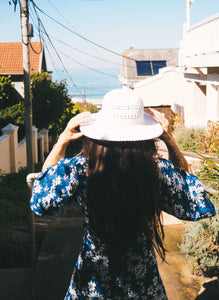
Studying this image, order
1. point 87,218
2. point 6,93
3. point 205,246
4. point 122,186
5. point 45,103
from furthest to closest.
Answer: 1. point 45,103
2. point 6,93
3. point 205,246
4. point 87,218
5. point 122,186

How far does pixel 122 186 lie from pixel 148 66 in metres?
37.2

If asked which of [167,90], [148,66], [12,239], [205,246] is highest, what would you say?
[148,66]

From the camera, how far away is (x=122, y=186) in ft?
4.97

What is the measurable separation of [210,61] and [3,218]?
240 inches

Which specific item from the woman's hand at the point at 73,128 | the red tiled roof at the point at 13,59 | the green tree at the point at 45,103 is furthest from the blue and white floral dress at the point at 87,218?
the red tiled roof at the point at 13,59

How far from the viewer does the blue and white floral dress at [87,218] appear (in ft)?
5.24

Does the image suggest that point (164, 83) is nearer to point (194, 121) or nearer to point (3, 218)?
point (194, 121)

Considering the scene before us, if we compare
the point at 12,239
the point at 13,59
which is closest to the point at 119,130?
the point at 12,239

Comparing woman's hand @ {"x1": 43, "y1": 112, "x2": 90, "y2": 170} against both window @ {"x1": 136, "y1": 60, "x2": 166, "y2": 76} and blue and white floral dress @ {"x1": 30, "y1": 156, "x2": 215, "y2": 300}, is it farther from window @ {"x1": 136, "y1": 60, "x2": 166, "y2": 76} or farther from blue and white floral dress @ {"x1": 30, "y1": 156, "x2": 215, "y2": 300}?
window @ {"x1": 136, "y1": 60, "x2": 166, "y2": 76}

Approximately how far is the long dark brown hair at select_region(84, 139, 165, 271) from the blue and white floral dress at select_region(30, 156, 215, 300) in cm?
7

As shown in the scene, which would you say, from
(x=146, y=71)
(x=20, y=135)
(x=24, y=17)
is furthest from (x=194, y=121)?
(x=146, y=71)

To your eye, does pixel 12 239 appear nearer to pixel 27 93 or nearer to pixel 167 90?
pixel 27 93

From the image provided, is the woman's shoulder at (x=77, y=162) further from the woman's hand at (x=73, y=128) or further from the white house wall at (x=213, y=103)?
the white house wall at (x=213, y=103)

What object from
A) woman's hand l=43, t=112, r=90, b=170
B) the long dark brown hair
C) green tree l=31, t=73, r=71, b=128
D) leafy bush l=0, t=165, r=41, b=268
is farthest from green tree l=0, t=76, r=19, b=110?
the long dark brown hair
